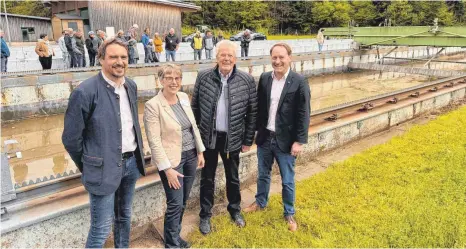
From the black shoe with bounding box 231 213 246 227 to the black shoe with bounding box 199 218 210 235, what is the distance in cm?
28

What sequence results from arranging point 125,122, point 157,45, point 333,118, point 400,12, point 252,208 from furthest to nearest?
point 400,12 < point 157,45 < point 333,118 < point 252,208 < point 125,122

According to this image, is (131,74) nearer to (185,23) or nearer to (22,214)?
(22,214)

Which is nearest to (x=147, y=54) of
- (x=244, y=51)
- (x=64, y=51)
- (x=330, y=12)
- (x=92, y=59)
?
(x=92, y=59)

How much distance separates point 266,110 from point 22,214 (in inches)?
91.2

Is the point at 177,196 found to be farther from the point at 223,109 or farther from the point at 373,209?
the point at 373,209

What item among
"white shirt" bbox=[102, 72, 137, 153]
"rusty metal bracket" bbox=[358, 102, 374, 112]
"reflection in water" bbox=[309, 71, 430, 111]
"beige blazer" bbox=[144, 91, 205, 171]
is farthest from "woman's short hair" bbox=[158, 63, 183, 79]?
"reflection in water" bbox=[309, 71, 430, 111]

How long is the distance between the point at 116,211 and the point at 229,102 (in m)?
1.33

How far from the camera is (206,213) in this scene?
320 cm

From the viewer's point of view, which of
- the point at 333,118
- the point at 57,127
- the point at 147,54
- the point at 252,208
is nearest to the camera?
the point at 252,208

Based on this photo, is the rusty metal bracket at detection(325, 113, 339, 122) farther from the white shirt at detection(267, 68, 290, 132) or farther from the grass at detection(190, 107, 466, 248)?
the white shirt at detection(267, 68, 290, 132)

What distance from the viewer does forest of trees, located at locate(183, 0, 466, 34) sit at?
5062cm

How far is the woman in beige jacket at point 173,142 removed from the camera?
253cm

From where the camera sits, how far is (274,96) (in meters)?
3.15

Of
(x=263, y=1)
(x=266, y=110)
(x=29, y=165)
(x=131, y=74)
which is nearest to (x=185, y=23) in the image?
(x=263, y=1)
